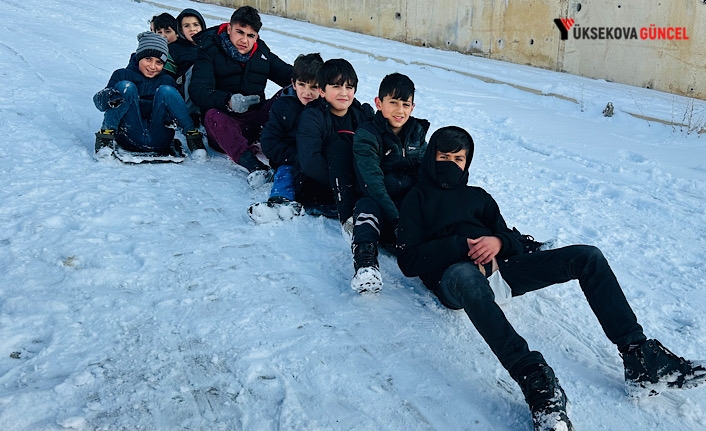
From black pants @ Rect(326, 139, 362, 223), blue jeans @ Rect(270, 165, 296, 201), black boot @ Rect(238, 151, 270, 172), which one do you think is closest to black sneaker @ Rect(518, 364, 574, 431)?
black pants @ Rect(326, 139, 362, 223)

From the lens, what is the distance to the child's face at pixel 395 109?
3.55 meters

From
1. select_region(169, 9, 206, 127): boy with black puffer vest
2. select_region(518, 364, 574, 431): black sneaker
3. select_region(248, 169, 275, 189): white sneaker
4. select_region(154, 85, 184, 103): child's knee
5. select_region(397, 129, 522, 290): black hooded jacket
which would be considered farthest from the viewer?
select_region(169, 9, 206, 127): boy with black puffer vest

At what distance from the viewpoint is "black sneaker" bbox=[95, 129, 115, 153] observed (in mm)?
4742

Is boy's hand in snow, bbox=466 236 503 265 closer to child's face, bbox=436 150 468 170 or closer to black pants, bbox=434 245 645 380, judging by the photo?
black pants, bbox=434 245 645 380

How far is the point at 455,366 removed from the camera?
8.45ft

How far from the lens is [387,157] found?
3.66 meters

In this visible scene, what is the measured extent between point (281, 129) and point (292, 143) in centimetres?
13

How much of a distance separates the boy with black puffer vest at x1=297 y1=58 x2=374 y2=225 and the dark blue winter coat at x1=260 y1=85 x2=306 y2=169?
0.24 m

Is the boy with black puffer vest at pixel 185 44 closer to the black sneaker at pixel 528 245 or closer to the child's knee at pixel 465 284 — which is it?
the black sneaker at pixel 528 245

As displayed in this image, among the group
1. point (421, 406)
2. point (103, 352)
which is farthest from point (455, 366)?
point (103, 352)

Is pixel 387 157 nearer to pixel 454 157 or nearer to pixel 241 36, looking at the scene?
pixel 454 157

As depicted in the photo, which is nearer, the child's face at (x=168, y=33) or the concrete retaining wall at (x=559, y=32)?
the child's face at (x=168, y=33)

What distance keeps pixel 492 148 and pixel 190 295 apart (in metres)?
3.63

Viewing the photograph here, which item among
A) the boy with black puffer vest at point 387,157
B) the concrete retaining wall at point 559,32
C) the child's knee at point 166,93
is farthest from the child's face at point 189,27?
the concrete retaining wall at point 559,32
